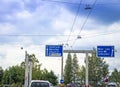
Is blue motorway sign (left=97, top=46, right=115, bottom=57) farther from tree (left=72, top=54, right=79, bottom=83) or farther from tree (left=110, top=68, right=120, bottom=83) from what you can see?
tree (left=72, top=54, right=79, bottom=83)

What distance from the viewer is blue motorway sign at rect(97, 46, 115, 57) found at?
1877 inches

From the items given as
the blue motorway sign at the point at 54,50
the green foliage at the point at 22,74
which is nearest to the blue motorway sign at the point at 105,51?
the blue motorway sign at the point at 54,50

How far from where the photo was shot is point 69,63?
148 metres

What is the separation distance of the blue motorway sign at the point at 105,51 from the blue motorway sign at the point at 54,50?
5.93 metres

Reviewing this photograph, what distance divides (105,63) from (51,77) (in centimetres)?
3738

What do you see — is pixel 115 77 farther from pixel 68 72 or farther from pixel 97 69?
pixel 97 69

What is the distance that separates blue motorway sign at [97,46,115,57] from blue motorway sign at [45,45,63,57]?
19.5 feet

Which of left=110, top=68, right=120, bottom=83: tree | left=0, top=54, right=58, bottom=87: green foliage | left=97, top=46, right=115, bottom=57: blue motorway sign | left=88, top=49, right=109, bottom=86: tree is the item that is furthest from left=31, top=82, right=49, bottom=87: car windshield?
left=110, top=68, right=120, bottom=83: tree

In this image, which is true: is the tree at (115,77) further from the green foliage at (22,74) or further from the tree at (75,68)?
the green foliage at (22,74)

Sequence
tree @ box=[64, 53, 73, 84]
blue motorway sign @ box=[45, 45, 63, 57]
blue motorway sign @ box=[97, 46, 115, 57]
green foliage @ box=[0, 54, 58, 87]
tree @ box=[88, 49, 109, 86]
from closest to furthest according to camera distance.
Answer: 1. blue motorway sign @ box=[97, 46, 115, 57]
2. blue motorway sign @ box=[45, 45, 63, 57]
3. tree @ box=[88, 49, 109, 86]
4. green foliage @ box=[0, 54, 58, 87]
5. tree @ box=[64, 53, 73, 84]

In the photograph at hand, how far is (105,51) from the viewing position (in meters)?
48.2

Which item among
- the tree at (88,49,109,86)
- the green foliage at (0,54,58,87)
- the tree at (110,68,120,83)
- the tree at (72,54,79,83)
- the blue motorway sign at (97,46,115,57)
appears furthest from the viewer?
the tree at (72,54,79,83)

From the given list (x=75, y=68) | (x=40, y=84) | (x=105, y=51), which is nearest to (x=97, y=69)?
(x=105, y=51)

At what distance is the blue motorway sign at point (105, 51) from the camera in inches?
1877
